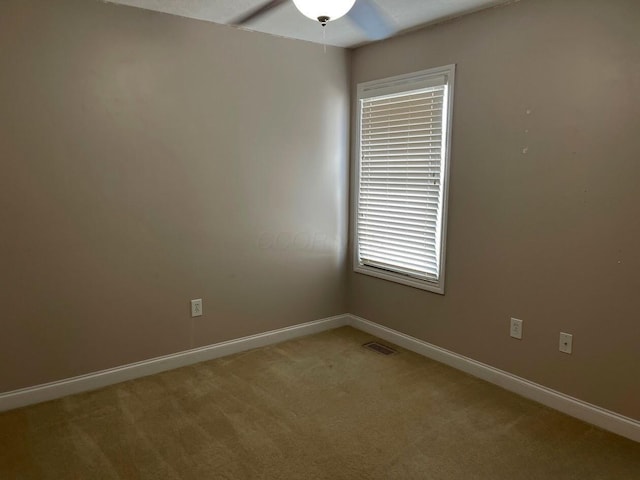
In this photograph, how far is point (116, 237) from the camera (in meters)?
2.98

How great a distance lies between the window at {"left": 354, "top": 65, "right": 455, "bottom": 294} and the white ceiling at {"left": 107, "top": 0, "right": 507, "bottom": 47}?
367 millimetres

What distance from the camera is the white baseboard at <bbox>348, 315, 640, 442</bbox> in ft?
8.20

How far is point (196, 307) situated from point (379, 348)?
4.74 ft

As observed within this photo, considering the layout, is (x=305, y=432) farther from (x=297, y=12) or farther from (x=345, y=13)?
(x=297, y=12)

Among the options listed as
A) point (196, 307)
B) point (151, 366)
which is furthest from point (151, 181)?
point (151, 366)

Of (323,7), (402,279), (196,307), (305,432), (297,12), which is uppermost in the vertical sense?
(297,12)

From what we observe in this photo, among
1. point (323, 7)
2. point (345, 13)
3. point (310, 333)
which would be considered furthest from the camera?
point (310, 333)

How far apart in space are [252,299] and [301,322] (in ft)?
1.75

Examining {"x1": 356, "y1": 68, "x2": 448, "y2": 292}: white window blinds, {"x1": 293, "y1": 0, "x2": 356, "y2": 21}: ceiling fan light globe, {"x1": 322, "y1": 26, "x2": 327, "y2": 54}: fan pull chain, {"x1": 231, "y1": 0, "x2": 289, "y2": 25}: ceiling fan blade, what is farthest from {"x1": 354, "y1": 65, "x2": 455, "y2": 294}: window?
{"x1": 293, "y1": 0, "x2": 356, "y2": 21}: ceiling fan light globe

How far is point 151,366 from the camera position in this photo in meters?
3.19

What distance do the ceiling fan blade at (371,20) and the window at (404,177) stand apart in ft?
1.12

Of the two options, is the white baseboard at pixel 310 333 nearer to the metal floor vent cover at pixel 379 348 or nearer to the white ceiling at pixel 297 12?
the metal floor vent cover at pixel 379 348

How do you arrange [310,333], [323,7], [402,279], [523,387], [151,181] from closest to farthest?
[323,7] → [523,387] → [151,181] → [402,279] → [310,333]

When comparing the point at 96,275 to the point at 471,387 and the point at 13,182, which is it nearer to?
the point at 13,182
